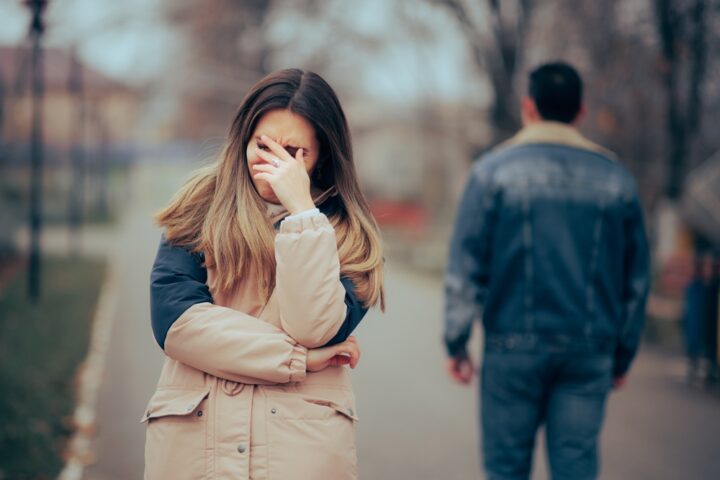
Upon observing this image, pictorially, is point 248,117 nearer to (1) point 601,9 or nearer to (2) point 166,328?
(2) point 166,328

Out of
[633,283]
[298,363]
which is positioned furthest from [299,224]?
[633,283]

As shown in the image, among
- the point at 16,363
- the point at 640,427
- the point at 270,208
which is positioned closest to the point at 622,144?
the point at 640,427

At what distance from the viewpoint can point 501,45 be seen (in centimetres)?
1352

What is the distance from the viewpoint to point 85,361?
9156mm

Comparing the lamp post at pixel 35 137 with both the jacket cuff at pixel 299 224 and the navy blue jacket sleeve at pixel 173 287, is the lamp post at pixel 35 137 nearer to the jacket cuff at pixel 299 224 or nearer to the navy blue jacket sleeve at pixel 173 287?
the navy blue jacket sleeve at pixel 173 287

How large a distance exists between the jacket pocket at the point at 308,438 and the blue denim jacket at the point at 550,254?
1369 mm

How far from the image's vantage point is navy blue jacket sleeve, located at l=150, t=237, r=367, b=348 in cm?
227

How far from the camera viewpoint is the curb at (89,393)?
564 centimetres

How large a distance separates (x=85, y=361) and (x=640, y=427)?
5.44 metres

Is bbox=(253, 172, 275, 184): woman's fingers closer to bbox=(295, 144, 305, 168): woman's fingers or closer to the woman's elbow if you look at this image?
bbox=(295, 144, 305, 168): woman's fingers

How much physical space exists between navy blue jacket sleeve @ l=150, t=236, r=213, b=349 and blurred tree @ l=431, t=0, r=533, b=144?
1160 cm

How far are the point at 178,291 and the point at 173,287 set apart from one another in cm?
2

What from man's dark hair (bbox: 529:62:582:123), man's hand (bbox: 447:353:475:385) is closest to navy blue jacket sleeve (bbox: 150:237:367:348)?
man's hand (bbox: 447:353:475:385)

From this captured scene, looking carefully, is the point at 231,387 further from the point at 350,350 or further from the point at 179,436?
the point at 350,350
